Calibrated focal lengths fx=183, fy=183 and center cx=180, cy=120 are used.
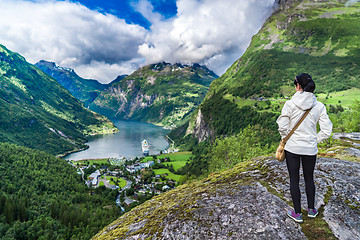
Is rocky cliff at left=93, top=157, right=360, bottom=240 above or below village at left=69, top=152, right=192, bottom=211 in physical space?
above

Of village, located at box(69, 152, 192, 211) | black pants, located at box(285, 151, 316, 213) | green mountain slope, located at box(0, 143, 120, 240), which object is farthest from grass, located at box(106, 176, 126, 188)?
black pants, located at box(285, 151, 316, 213)

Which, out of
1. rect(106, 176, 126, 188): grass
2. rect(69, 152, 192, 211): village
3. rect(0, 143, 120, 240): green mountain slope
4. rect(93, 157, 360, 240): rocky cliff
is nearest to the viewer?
rect(93, 157, 360, 240): rocky cliff

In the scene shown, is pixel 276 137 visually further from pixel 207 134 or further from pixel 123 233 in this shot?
pixel 123 233

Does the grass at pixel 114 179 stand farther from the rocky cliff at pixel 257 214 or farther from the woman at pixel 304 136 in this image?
the woman at pixel 304 136

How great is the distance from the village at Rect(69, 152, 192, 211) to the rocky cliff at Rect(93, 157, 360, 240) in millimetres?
90191

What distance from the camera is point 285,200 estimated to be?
17.8ft

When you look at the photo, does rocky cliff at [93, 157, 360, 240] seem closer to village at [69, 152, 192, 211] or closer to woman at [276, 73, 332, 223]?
woman at [276, 73, 332, 223]

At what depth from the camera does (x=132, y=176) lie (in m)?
127

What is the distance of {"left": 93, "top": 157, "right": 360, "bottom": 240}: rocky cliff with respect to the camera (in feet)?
14.0

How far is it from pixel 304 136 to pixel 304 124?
12.2 inches

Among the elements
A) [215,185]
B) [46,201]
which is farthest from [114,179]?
[215,185]

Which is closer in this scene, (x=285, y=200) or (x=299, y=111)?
(x=299, y=111)

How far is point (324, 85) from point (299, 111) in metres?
194

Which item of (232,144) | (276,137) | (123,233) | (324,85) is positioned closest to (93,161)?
(276,137)
